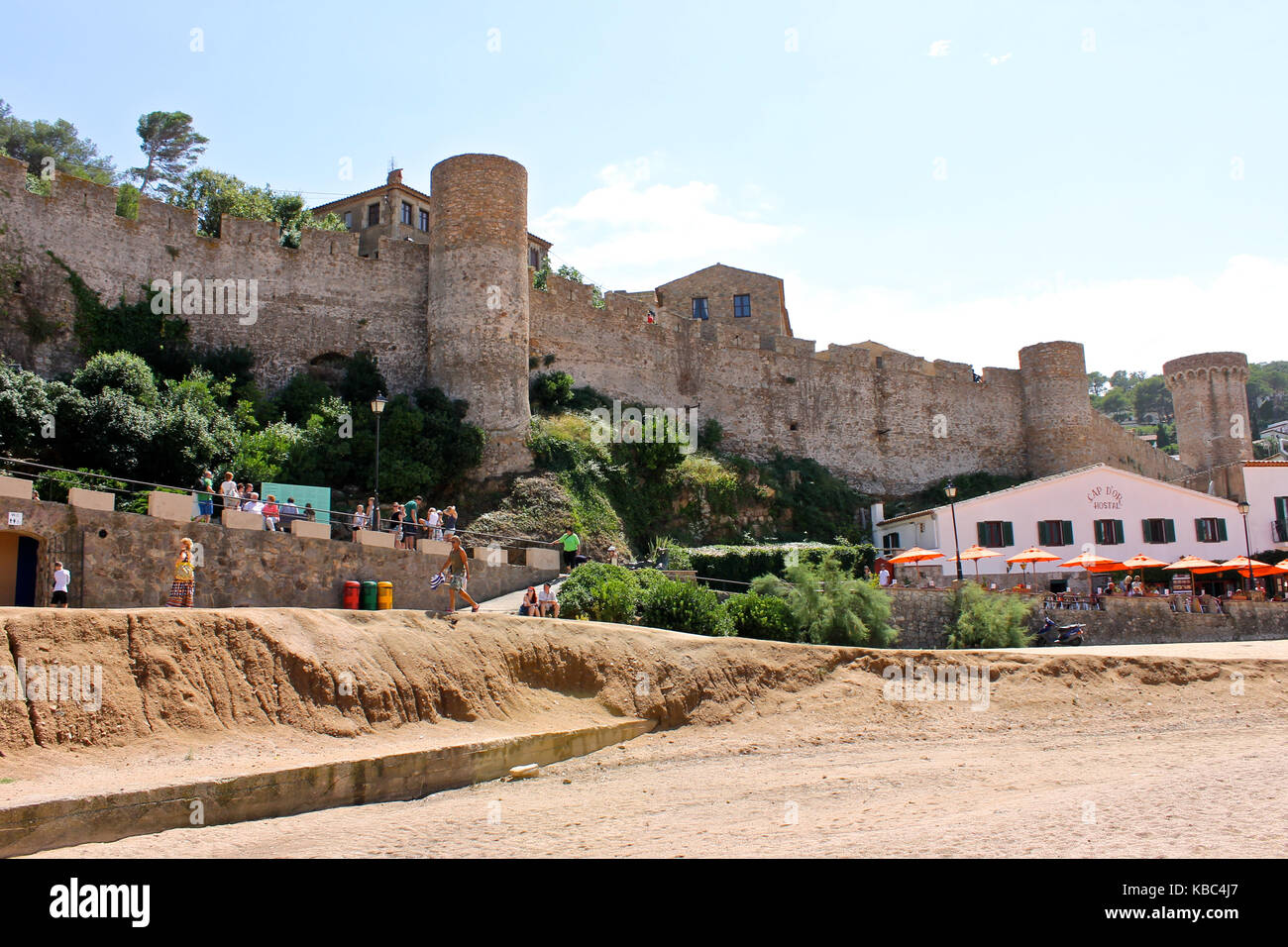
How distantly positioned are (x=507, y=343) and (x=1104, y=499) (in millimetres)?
21312

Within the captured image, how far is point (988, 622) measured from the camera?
23.5 meters

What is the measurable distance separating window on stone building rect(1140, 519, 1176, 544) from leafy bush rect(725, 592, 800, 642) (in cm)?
1881

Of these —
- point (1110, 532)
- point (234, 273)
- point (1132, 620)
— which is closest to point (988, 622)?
point (1132, 620)

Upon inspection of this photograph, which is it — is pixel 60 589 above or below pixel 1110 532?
below

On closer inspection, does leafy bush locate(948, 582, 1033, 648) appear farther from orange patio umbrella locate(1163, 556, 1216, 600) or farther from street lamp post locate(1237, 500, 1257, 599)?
street lamp post locate(1237, 500, 1257, 599)

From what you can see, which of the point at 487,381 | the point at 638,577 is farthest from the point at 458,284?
the point at 638,577

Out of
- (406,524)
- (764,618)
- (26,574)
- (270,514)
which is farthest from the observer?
(764,618)

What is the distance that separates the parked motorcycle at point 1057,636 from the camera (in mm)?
24375

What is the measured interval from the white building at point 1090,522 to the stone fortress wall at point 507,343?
26.0 ft

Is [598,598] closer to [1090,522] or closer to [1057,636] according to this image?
[1057,636]

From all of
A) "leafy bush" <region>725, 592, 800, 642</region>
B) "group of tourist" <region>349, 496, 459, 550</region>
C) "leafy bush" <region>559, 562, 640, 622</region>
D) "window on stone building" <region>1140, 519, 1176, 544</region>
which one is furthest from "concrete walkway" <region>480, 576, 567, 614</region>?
"window on stone building" <region>1140, 519, 1176, 544</region>

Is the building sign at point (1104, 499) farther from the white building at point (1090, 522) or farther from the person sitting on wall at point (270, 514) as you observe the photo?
the person sitting on wall at point (270, 514)

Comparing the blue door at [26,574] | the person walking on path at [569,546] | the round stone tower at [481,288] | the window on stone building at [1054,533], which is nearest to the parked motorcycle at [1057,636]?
the window on stone building at [1054,533]
